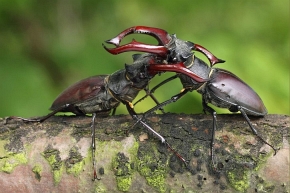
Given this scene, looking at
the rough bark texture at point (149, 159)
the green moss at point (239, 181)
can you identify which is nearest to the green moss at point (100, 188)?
the rough bark texture at point (149, 159)

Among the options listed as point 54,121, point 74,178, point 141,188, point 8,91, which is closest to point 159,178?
point 141,188

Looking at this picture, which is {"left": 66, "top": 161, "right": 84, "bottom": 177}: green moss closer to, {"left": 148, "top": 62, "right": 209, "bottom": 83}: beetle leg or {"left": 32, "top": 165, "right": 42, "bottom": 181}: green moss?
{"left": 32, "top": 165, "right": 42, "bottom": 181}: green moss

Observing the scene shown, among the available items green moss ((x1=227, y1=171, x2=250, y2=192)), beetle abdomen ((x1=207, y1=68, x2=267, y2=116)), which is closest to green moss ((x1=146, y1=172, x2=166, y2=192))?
green moss ((x1=227, y1=171, x2=250, y2=192))

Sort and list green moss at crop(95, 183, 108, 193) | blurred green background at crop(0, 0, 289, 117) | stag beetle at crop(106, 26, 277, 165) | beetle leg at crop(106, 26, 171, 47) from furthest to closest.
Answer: blurred green background at crop(0, 0, 289, 117) < stag beetle at crop(106, 26, 277, 165) < beetle leg at crop(106, 26, 171, 47) < green moss at crop(95, 183, 108, 193)

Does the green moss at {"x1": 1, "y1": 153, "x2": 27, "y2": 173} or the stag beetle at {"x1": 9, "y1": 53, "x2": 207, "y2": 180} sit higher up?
the stag beetle at {"x1": 9, "y1": 53, "x2": 207, "y2": 180}

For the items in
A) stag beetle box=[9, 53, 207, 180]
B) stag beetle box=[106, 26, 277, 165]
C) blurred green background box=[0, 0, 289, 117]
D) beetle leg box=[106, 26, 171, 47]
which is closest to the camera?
beetle leg box=[106, 26, 171, 47]

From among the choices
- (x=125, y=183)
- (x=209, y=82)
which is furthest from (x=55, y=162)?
(x=209, y=82)

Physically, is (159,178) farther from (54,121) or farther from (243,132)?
(54,121)

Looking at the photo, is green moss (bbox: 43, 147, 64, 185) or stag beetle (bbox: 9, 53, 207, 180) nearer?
→ green moss (bbox: 43, 147, 64, 185)

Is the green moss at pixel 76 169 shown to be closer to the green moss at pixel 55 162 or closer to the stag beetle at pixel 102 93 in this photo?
the green moss at pixel 55 162

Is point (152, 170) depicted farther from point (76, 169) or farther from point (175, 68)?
point (175, 68)
